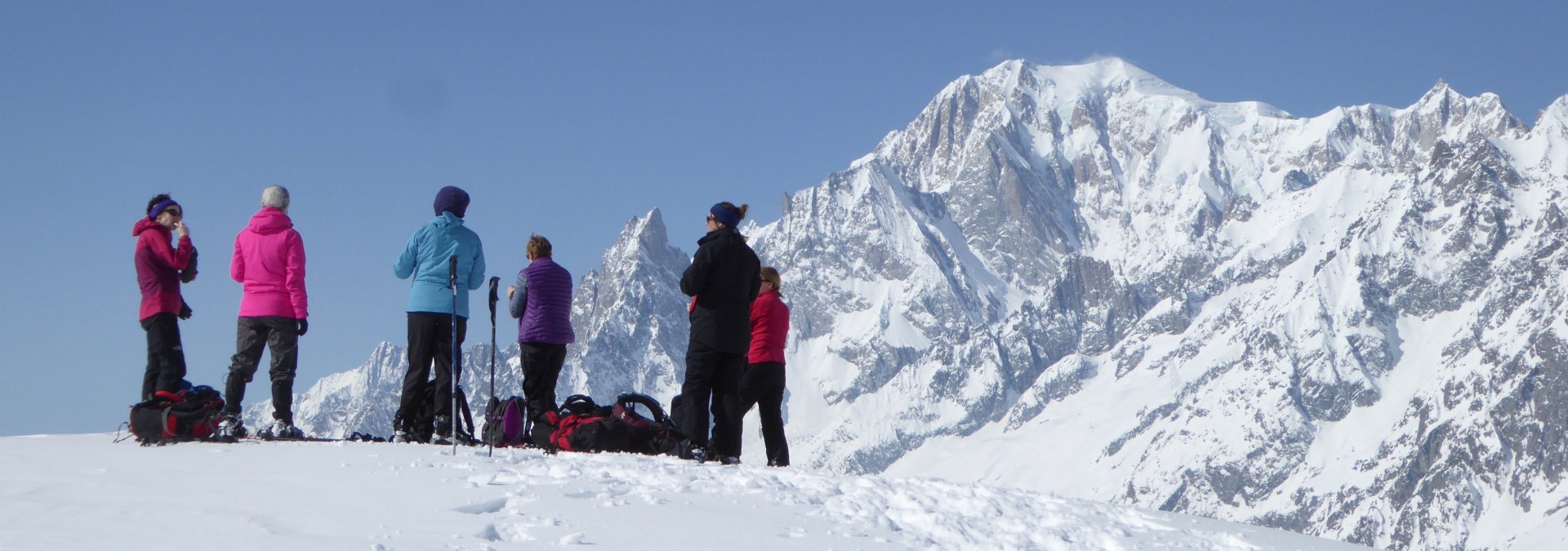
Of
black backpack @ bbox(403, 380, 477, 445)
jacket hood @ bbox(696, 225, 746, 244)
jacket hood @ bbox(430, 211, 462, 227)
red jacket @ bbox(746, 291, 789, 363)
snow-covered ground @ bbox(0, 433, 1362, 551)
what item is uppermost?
jacket hood @ bbox(430, 211, 462, 227)

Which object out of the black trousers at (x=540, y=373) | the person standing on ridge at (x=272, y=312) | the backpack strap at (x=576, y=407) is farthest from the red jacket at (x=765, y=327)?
the person standing on ridge at (x=272, y=312)

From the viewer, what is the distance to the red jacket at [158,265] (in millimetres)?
14258

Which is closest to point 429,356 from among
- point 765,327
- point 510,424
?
point 510,424

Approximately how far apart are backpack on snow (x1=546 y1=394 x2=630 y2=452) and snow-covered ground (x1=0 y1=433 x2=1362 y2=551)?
150 cm

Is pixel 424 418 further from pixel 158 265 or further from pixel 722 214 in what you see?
pixel 722 214

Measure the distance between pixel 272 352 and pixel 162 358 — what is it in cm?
123

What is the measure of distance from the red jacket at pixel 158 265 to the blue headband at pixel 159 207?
0.07m

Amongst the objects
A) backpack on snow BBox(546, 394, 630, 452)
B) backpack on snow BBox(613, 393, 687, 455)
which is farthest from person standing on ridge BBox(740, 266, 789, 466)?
backpack on snow BBox(546, 394, 630, 452)

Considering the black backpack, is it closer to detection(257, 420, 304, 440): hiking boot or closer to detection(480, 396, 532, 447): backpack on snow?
detection(480, 396, 532, 447): backpack on snow

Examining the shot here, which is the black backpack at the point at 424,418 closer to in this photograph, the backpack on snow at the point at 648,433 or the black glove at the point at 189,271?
the backpack on snow at the point at 648,433

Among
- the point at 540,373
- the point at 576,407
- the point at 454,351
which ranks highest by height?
the point at 454,351

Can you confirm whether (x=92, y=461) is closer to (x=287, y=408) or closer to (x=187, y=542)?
(x=287, y=408)

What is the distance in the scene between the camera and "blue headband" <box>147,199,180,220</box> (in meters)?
14.4

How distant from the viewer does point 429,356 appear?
14.6 m
